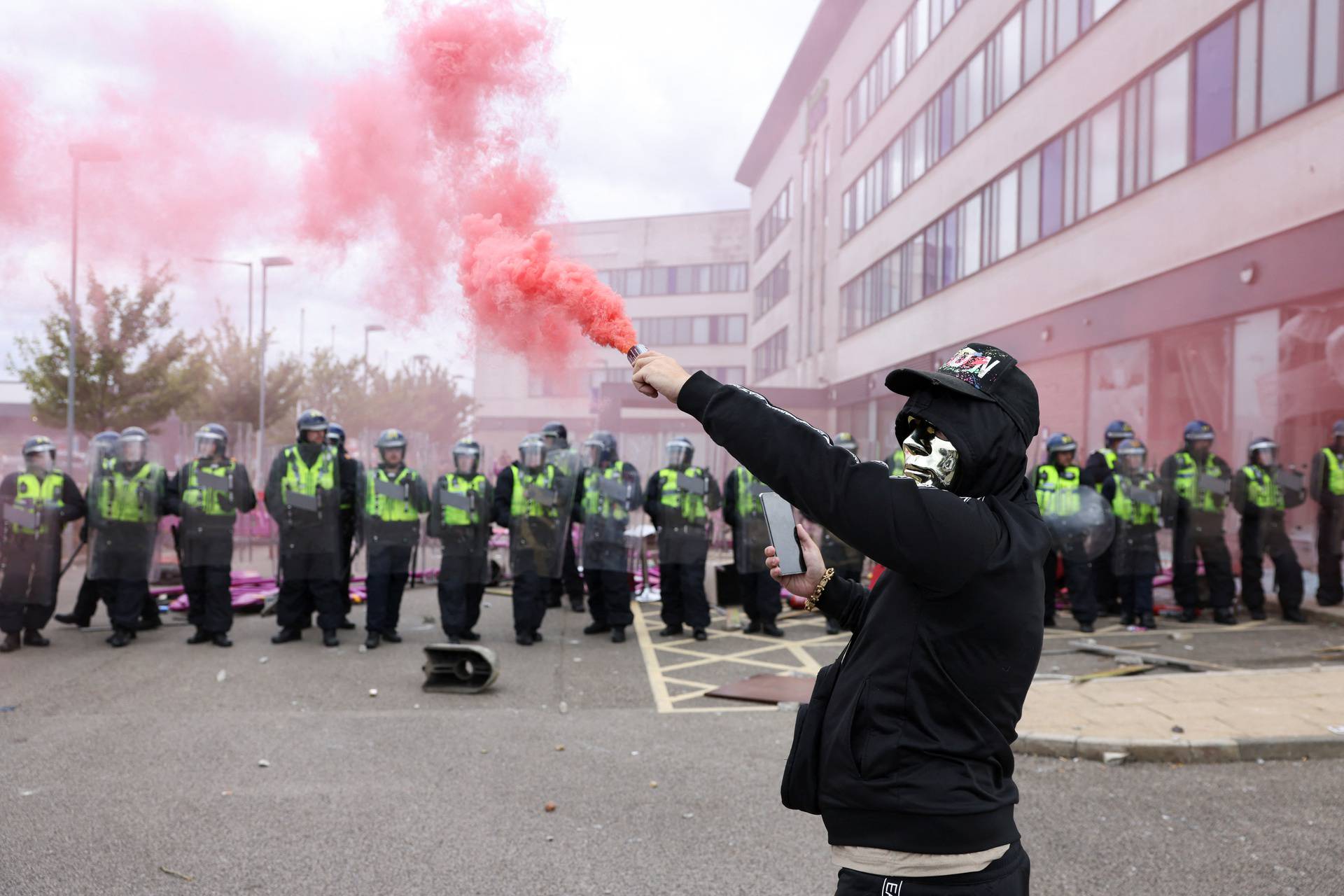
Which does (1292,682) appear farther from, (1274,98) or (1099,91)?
(1099,91)

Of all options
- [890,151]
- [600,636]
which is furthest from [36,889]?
[890,151]

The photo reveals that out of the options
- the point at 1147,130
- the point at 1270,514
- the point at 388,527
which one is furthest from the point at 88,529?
the point at 1147,130

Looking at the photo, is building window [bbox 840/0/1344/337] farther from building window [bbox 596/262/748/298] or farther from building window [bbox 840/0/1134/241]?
building window [bbox 596/262/748/298]

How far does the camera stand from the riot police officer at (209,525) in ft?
31.1

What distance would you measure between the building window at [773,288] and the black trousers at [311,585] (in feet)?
104

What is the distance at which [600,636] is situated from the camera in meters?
10.5

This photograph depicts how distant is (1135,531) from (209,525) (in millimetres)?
9597

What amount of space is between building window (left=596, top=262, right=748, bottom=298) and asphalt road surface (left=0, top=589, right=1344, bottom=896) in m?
44.7

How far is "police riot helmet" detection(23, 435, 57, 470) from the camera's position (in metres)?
9.45

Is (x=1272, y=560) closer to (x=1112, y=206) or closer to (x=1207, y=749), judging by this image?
(x=1207, y=749)

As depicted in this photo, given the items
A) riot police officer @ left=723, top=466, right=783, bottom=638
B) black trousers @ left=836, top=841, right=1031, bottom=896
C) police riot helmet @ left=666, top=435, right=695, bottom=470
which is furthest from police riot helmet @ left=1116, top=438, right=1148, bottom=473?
black trousers @ left=836, top=841, right=1031, bottom=896

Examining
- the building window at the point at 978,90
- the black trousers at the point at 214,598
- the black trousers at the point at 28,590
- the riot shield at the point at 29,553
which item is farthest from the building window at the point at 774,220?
the black trousers at the point at 28,590

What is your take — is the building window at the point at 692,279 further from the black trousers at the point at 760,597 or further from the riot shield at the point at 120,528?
the riot shield at the point at 120,528

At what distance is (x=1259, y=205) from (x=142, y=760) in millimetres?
12994
